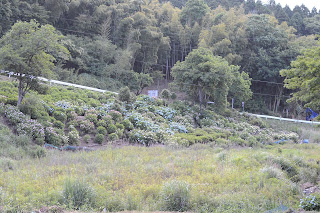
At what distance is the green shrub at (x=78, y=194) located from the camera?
21.5ft

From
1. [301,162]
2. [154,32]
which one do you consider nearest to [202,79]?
[301,162]

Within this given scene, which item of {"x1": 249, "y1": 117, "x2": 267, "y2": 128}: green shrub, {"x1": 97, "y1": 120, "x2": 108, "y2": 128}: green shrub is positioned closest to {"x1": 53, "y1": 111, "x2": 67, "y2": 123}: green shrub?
{"x1": 97, "y1": 120, "x2": 108, "y2": 128}: green shrub

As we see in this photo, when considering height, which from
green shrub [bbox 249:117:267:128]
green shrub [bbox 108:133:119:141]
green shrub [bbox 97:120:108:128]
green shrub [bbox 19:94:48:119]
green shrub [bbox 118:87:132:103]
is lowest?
green shrub [bbox 249:117:267:128]

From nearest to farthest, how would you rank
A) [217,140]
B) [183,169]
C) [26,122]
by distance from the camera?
[183,169] → [26,122] → [217,140]

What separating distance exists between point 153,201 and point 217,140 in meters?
13.6

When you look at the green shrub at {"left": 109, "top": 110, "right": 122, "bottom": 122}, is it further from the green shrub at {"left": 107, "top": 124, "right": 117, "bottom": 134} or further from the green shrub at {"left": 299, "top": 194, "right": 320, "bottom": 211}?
the green shrub at {"left": 299, "top": 194, "right": 320, "bottom": 211}

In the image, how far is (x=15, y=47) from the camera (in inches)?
610

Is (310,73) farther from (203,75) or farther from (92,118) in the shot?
(203,75)

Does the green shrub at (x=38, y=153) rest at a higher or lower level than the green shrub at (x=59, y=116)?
lower

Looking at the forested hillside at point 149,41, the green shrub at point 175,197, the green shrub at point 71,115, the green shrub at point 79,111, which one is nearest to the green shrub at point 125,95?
the green shrub at point 79,111

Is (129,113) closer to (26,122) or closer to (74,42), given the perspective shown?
(26,122)

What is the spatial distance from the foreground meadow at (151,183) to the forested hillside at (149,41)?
1940 centimetres

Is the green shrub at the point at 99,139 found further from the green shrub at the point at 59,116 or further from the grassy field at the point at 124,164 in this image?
the green shrub at the point at 59,116

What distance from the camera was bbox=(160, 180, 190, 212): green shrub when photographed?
7.00 m
